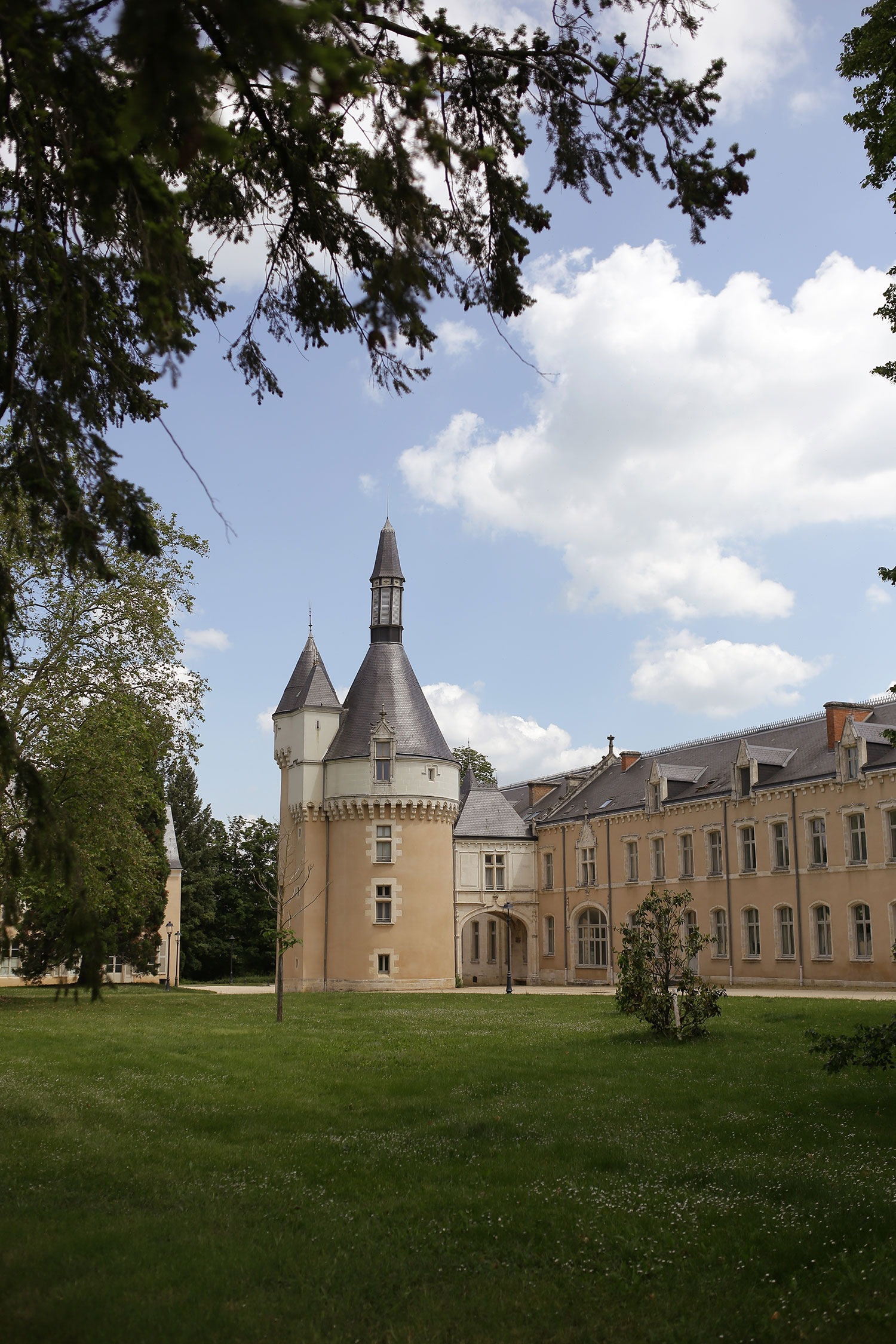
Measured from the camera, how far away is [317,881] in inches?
1732

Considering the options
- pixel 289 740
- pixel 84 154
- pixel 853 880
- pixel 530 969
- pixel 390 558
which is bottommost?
pixel 530 969

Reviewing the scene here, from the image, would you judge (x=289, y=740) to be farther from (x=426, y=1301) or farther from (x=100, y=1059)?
(x=426, y=1301)

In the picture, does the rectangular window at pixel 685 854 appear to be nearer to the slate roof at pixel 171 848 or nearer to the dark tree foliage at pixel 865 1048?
the slate roof at pixel 171 848

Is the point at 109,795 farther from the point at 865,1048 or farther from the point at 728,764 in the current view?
A: the point at 728,764

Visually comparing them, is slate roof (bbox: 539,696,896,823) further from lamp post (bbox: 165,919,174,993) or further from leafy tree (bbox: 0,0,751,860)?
leafy tree (bbox: 0,0,751,860)

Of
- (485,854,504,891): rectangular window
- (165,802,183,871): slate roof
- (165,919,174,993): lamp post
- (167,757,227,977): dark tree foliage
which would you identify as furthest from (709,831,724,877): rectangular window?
(167,757,227,977): dark tree foliage

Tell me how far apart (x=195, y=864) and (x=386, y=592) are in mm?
25832

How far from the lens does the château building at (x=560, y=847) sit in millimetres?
35438

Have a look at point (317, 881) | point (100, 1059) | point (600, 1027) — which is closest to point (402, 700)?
point (317, 881)

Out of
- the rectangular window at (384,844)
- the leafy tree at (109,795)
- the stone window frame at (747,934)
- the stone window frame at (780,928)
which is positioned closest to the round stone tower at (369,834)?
the rectangular window at (384,844)

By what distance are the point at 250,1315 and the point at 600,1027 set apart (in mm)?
14873

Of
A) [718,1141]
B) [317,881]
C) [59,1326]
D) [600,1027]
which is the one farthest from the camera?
[317,881]

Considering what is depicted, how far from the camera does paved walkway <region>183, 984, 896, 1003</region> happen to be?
96.1ft

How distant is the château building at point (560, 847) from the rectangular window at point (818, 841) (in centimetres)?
7
